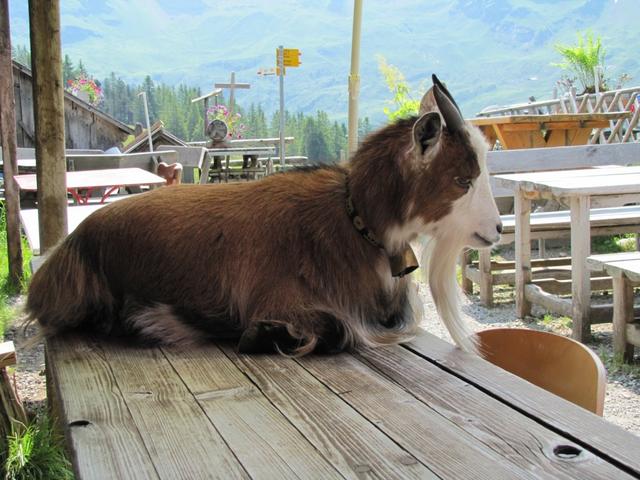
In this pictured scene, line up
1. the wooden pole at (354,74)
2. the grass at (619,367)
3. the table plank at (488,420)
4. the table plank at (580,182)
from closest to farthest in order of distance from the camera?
the table plank at (488,420)
the grass at (619,367)
the table plank at (580,182)
the wooden pole at (354,74)

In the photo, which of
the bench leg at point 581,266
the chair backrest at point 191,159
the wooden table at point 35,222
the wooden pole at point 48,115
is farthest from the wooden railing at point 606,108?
the wooden pole at point 48,115

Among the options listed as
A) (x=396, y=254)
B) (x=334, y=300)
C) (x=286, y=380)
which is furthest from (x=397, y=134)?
(x=286, y=380)

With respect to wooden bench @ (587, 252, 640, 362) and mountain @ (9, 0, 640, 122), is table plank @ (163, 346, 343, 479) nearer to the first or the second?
wooden bench @ (587, 252, 640, 362)

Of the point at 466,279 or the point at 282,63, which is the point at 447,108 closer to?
the point at 466,279

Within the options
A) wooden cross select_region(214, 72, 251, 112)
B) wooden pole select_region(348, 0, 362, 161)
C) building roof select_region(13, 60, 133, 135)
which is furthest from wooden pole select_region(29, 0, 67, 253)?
wooden cross select_region(214, 72, 251, 112)

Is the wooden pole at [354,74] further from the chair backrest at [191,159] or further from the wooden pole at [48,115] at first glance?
the chair backrest at [191,159]

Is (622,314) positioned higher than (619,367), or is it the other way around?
(622,314)

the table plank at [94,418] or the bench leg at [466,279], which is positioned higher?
the table plank at [94,418]

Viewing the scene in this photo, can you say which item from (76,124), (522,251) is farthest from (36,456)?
(76,124)

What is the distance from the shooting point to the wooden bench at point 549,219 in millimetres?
5652

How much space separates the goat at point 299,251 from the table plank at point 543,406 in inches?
5.3

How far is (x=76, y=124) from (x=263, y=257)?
14.8 m

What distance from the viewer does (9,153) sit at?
5.73 meters

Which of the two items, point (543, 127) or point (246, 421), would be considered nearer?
point (246, 421)
